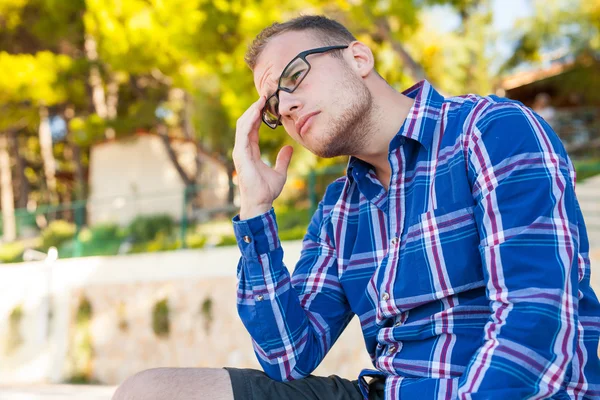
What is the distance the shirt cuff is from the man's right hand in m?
0.03

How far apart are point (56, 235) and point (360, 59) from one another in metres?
12.1

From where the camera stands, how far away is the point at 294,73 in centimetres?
152

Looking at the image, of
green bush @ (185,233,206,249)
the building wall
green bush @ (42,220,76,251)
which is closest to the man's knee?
green bush @ (185,233,206,249)

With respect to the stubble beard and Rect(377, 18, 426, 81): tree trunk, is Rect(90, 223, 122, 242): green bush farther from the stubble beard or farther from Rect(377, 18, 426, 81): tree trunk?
the stubble beard

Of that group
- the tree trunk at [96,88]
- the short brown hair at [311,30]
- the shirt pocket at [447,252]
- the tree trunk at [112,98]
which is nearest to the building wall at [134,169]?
the tree trunk at [112,98]

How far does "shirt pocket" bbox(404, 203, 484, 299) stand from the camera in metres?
1.19

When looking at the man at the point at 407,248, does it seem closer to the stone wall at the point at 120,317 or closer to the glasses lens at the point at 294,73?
the glasses lens at the point at 294,73

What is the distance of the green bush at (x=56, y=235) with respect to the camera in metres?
12.3

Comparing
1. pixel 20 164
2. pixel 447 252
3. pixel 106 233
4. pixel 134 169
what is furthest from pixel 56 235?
pixel 447 252

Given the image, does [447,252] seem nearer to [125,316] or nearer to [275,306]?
[275,306]

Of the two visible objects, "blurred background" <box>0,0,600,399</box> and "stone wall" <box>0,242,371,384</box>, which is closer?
"stone wall" <box>0,242,371,384</box>

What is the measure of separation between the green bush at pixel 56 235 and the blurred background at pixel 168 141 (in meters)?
0.04

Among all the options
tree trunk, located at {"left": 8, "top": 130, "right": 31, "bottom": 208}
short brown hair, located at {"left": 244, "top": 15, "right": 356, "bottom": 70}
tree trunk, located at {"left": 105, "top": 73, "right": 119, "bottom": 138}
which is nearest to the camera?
short brown hair, located at {"left": 244, "top": 15, "right": 356, "bottom": 70}

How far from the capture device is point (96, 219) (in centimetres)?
1341
